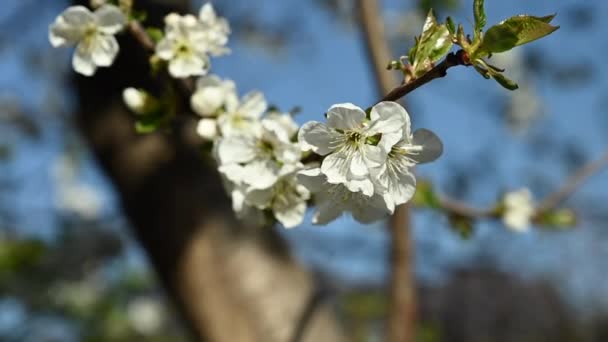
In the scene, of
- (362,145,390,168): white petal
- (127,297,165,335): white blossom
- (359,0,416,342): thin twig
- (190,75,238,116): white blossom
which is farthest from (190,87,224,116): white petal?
(127,297,165,335): white blossom

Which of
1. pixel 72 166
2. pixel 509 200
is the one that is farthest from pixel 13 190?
pixel 509 200

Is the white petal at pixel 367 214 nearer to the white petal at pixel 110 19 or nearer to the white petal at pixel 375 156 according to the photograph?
the white petal at pixel 375 156

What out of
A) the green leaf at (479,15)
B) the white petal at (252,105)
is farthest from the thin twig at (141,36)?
the green leaf at (479,15)

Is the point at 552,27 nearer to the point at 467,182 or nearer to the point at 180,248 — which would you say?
the point at 180,248

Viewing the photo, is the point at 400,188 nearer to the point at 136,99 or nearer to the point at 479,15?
the point at 479,15

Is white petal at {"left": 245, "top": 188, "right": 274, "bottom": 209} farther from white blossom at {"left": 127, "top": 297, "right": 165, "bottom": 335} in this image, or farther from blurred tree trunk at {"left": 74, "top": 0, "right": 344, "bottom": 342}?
white blossom at {"left": 127, "top": 297, "right": 165, "bottom": 335}

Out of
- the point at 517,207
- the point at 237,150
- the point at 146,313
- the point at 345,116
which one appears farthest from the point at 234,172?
the point at 146,313
